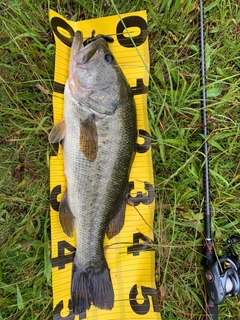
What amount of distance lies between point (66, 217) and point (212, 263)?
1.14m

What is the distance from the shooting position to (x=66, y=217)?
2.29m

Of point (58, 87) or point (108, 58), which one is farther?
point (58, 87)

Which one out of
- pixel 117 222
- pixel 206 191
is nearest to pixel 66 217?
pixel 117 222

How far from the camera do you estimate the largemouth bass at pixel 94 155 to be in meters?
2.08

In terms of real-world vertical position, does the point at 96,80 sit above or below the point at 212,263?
above

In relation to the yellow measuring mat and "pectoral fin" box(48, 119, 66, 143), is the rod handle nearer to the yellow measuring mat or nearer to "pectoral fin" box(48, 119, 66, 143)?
the yellow measuring mat

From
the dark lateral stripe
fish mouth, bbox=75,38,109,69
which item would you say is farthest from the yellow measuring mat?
fish mouth, bbox=75,38,109,69

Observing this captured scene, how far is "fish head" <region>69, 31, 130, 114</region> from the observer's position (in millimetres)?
2084

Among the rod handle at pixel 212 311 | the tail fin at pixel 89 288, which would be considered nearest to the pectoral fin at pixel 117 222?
the tail fin at pixel 89 288

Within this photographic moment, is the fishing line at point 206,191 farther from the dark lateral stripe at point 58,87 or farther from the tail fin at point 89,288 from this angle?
the dark lateral stripe at point 58,87

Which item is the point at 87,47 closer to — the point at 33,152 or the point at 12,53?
the point at 12,53

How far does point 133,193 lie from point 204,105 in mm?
874

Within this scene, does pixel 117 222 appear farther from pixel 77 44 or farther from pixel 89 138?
pixel 77 44

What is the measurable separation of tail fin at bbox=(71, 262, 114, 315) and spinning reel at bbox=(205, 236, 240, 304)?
0.74 metres
